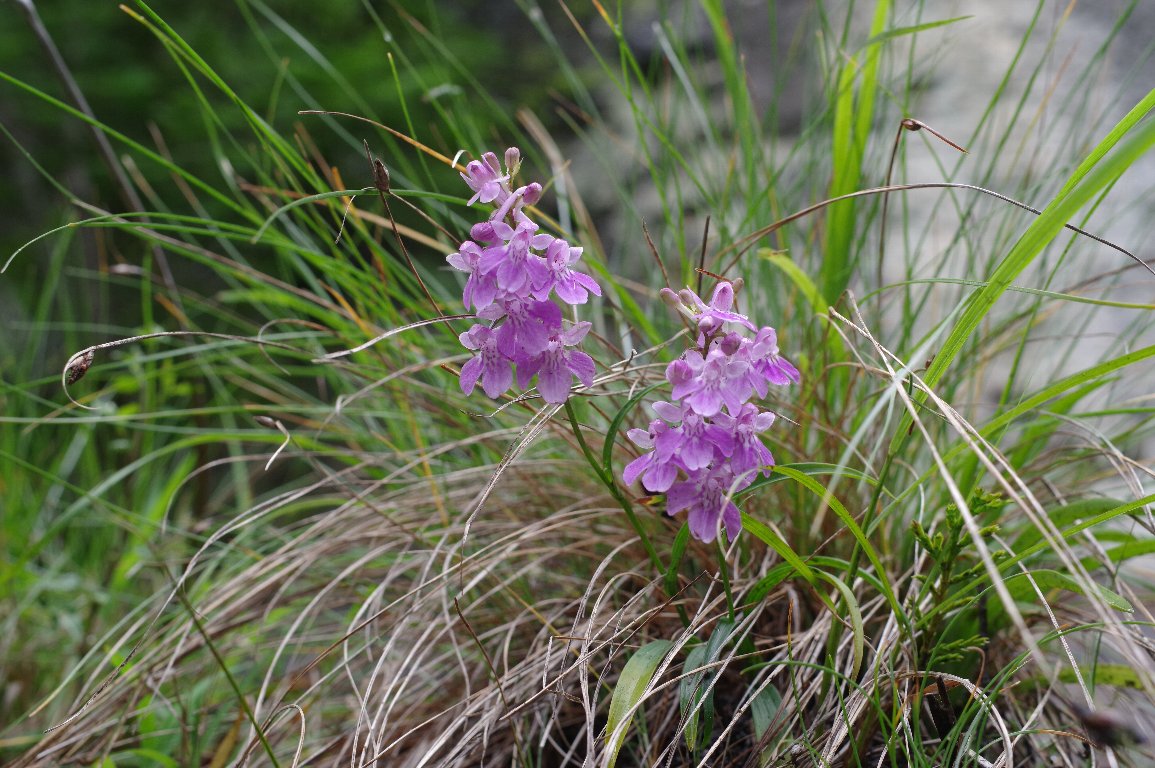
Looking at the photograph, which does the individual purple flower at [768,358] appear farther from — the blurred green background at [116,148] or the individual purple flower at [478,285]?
the blurred green background at [116,148]

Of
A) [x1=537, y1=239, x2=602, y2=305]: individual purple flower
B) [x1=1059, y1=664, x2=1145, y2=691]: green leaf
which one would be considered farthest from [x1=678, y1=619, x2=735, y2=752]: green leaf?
[x1=1059, y1=664, x2=1145, y2=691]: green leaf

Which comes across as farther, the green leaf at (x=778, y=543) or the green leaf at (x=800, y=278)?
the green leaf at (x=800, y=278)

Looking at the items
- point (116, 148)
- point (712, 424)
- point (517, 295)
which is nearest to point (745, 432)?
point (712, 424)

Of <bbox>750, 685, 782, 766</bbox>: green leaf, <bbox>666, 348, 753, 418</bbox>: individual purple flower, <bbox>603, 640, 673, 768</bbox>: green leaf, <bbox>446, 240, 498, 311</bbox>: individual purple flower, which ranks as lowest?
<bbox>750, 685, 782, 766</bbox>: green leaf

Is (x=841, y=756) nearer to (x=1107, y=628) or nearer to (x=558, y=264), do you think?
(x=1107, y=628)

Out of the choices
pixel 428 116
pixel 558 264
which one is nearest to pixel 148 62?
pixel 428 116

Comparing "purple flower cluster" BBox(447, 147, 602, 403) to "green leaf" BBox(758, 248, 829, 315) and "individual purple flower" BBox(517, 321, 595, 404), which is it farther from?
"green leaf" BBox(758, 248, 829, 315)

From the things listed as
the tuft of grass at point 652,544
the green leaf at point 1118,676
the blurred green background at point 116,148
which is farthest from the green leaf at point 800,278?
the blurred green background at point 116,148

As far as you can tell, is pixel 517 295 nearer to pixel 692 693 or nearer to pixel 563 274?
pixel 563 274
